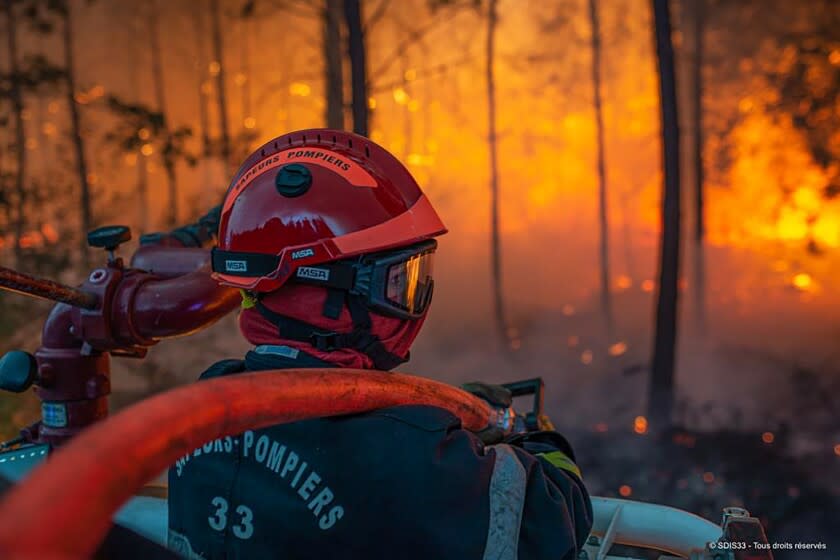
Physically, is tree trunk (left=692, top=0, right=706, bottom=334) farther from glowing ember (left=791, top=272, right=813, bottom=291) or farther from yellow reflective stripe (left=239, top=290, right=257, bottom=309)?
yellow reflective stripe (left=239, top=290, right=257, bottom=309)

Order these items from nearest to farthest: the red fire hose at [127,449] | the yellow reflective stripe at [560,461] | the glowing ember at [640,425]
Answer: the red fire hose at [127,449]
the yellow reflective stripe at [560,461]
the glowing ember at [640,425]

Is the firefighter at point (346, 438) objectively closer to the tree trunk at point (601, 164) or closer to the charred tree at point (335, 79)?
the charred tree at point (335, 79)

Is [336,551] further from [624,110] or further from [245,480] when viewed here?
[624,110]

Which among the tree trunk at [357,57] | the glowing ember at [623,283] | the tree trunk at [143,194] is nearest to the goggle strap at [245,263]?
the tree trunk at [357,57]

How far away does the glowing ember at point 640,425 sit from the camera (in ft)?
34.8

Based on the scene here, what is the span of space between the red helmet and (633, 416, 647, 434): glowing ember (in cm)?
917

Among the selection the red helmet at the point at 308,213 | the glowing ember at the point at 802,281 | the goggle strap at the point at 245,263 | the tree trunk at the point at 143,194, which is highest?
the tree trunk at the point at 143,194

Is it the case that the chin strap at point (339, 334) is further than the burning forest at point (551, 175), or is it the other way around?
the burning forest at point (551, 175)

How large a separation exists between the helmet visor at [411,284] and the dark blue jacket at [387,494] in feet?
1.06

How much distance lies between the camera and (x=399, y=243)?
1.98 metres

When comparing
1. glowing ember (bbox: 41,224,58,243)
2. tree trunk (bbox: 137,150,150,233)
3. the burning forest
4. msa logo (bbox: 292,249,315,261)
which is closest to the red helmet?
msa logo (bbox: 292,249,315,261)

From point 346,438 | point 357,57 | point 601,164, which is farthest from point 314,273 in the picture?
point 601,164

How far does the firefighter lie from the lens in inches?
65.3

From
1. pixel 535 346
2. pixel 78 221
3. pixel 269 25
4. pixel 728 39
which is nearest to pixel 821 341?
pixel 535 346
